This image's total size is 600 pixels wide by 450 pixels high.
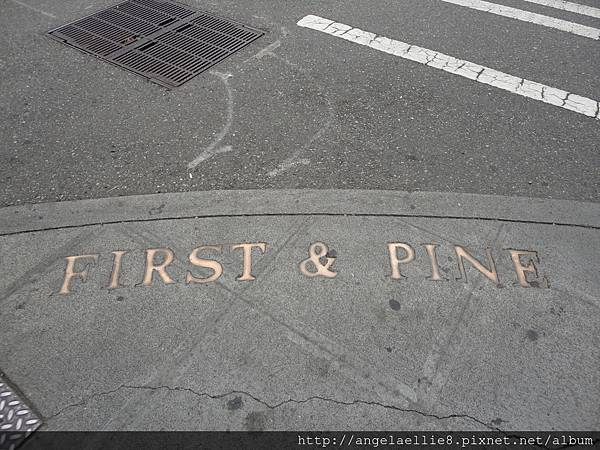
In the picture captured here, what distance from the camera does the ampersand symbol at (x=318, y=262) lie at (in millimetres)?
3445

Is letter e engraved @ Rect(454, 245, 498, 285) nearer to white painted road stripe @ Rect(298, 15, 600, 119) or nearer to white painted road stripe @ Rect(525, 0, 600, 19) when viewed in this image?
white painted road stripe @ Rect(298, 15, 600, 119)

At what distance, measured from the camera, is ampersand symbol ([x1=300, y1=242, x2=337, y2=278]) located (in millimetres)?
3445

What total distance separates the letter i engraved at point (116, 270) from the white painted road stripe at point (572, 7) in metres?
6.74

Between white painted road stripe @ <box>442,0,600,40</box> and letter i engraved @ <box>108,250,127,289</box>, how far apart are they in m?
5.92

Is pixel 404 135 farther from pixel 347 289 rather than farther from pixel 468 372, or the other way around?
pixel 468 372

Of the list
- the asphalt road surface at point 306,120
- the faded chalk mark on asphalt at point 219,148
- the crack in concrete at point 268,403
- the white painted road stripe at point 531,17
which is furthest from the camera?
the white painted road stripe at point 531,17

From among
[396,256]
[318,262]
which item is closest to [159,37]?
[318,262]

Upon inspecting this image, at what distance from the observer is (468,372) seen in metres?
2.92

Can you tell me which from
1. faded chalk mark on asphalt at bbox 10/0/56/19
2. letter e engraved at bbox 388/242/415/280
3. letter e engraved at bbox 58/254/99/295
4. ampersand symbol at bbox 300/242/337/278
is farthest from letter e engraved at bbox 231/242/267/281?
faded chalk mark on asphalt at bbox 10/0/56/19

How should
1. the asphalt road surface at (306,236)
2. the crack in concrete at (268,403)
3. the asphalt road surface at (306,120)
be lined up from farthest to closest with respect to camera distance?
the asphalt road surface at (306,120) → the asphalt road surface at (306,236) → the crack in concrete at (268,403)

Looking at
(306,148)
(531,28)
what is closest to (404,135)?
(306,148)

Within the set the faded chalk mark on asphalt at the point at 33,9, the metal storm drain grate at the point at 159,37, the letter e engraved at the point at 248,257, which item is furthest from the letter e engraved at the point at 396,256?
the faded chalk mark on asphalt at the point at 33,9

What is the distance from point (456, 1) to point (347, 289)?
5.46 meters

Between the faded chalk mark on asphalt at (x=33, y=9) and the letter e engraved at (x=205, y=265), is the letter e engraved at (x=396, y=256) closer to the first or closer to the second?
the letter e engraved at (x=205, y=265)
